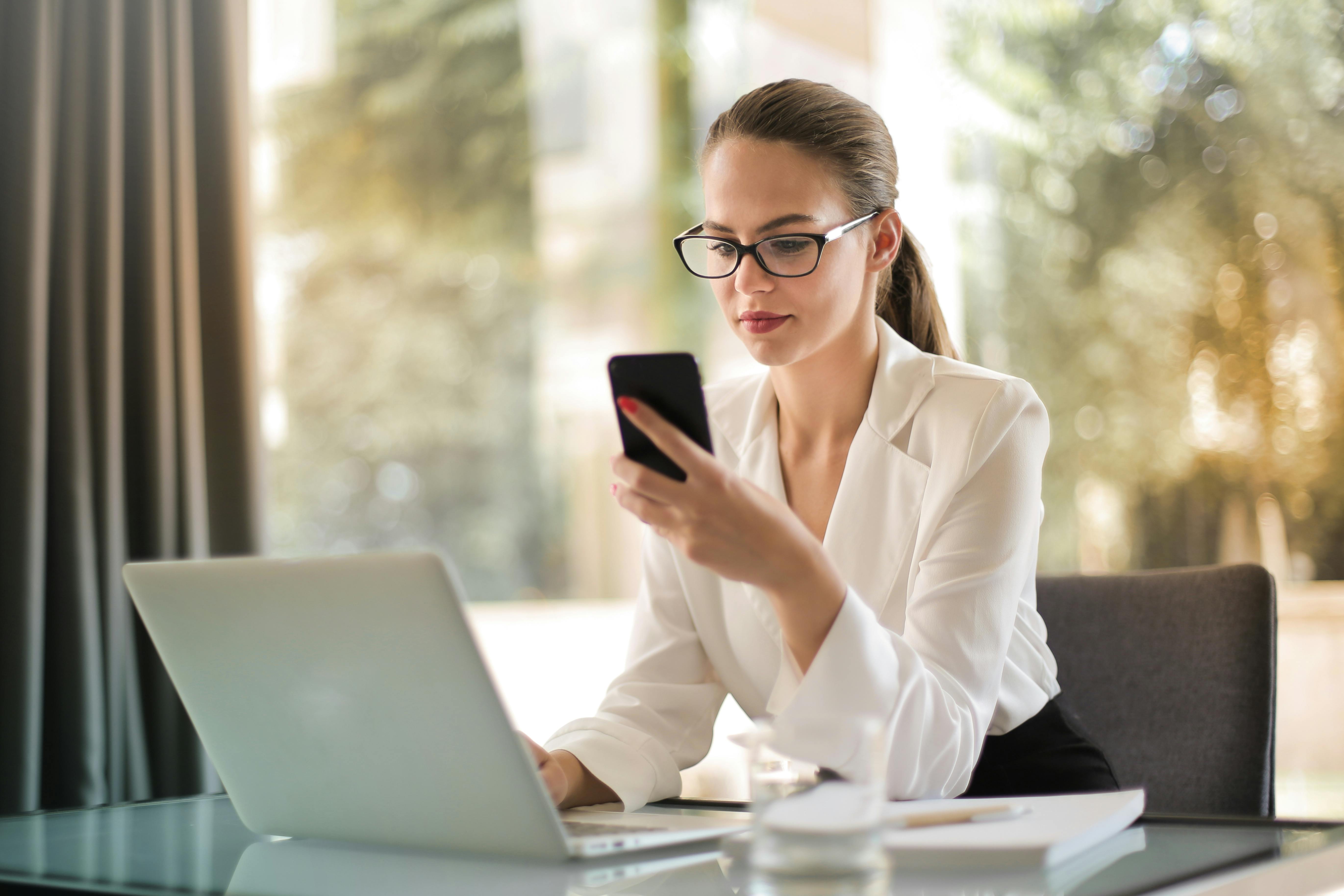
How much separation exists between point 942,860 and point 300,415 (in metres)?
3.71

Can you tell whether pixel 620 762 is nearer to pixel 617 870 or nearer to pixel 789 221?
pixel 617 870

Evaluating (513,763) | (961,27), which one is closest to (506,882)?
(513,763)

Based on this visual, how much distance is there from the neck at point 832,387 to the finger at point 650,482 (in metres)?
0.56

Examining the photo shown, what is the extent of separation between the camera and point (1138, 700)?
1.28m

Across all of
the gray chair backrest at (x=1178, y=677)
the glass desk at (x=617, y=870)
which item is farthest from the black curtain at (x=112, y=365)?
the gray chair backrest at (x=1178, y=677)

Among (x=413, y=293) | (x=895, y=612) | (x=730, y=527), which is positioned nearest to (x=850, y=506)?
(x=895, y=612)

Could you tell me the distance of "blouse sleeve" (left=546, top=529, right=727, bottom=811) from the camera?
1032 millimetres

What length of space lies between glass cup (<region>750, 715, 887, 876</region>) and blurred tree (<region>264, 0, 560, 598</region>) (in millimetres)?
3256

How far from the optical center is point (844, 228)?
4.21ft

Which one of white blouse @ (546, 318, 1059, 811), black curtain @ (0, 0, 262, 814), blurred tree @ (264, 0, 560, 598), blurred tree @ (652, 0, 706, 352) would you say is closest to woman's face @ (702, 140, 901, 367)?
white blouse @ (546, 318, 1059, 811)

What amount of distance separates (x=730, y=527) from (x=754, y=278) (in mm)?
462

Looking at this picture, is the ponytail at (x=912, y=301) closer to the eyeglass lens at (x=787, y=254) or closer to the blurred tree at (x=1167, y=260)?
the eyeglass lens at (x=787, y=254)

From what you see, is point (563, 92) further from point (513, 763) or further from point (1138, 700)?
point (513, 763)

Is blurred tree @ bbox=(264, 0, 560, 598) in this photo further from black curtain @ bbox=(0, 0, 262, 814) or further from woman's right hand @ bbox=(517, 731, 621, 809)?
woman's right hand @ bbox=(517, 731, 621, 809)
